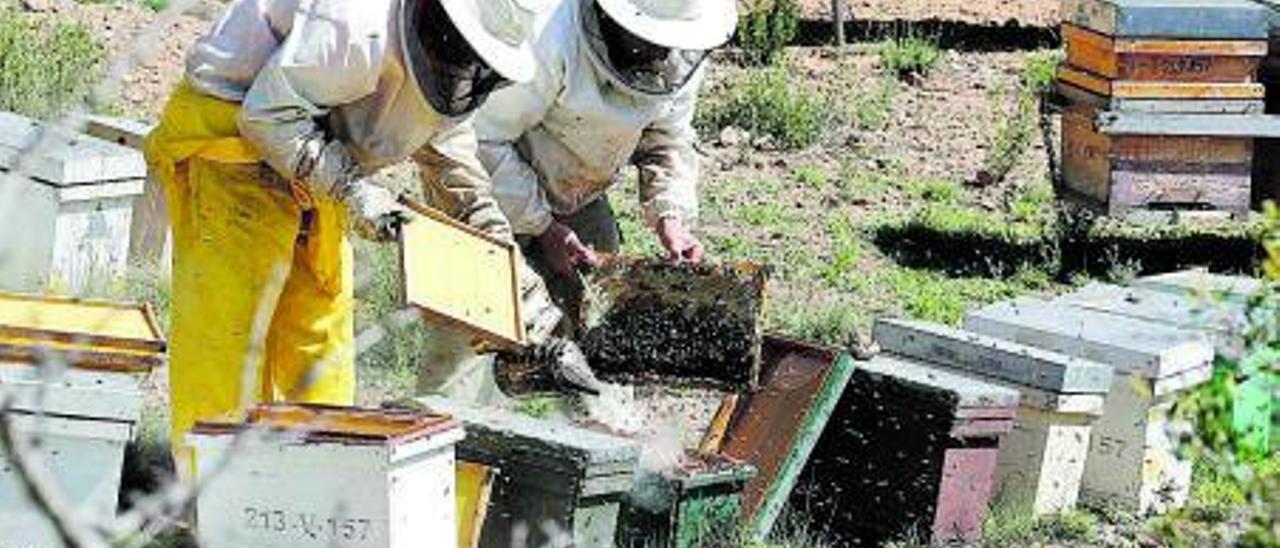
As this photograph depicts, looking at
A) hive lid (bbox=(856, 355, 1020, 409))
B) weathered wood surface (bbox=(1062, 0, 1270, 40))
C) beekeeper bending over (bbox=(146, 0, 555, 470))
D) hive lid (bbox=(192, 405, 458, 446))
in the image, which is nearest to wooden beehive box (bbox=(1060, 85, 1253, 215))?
weathered wood surface (bbox=(1062, 0, 1270, 40))

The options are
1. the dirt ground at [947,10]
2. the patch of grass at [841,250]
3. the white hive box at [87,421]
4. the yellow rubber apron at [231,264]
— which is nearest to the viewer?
the white hive box at [87,421]

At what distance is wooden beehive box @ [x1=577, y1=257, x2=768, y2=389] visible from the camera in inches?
267

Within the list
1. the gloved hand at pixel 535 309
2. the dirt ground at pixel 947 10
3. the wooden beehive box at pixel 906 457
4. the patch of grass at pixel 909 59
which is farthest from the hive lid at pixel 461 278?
the dirt ground at pixel 947 10

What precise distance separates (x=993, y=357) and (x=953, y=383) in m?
0.34

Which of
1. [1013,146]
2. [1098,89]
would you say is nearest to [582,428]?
[1098,89]

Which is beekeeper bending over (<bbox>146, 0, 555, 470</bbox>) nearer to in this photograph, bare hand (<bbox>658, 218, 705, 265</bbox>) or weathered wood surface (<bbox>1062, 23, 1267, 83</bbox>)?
bare hand (<bbox>658, 218, 705, 265</bbox>)

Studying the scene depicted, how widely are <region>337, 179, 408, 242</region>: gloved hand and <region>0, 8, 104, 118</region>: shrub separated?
159 inches

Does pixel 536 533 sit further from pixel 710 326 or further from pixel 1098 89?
pixel 1098 89

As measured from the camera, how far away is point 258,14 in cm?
584

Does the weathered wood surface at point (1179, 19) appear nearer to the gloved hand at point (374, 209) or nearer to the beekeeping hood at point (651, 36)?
the beekeeping hood at point (651, 36)

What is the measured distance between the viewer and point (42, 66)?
10391 millimetres

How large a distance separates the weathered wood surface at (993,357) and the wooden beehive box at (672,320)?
23.3 inches

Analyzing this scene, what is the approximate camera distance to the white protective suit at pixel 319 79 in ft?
18.6

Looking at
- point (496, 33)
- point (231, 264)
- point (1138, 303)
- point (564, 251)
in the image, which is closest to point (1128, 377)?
point (1138, 303)
